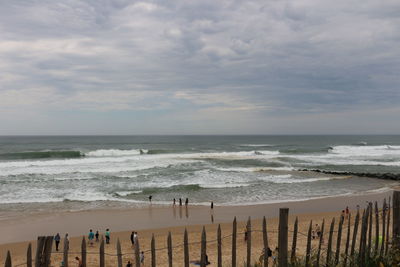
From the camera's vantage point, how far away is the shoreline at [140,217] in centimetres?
1631

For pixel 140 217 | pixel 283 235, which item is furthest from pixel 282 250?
pixel 140 217

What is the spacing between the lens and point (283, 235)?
5.48m

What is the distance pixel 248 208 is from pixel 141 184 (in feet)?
39.1

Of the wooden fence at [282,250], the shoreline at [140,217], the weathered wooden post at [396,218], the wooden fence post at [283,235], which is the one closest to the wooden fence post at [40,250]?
the wooden fence at [282,250]

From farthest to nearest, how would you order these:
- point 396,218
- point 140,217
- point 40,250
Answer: point 140,217
point 396,218
point 40,250

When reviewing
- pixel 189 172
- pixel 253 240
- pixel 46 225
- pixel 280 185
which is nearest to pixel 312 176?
pixel 280 185

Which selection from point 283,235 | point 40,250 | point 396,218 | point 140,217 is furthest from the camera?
point 140,217

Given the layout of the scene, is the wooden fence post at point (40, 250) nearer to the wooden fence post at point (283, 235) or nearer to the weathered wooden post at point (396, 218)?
the wooden fence post at point (283, 235)

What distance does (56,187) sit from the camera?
90.6 feet

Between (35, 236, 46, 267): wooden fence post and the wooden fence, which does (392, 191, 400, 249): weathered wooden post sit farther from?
(35, 236, 46, 267): wooden fence post

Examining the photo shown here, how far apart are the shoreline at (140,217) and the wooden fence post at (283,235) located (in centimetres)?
1192

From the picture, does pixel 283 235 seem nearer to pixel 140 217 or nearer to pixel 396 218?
pixel 396 218

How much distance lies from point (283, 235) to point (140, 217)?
46.2 feet

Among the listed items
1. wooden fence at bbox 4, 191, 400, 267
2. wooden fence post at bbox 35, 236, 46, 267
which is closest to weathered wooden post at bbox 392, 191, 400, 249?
wooden fence at bbox 4, 191, 400, 267
